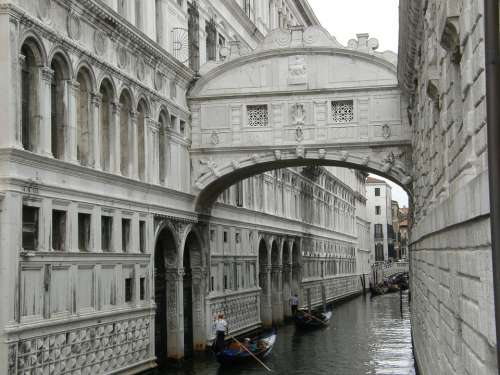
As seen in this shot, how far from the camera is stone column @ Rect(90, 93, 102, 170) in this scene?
1669 cm

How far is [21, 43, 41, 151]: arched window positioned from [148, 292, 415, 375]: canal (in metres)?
7.37

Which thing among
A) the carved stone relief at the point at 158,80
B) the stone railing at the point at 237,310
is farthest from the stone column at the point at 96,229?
the stone railing at the point at 237,310

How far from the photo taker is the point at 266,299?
3206 centimetres

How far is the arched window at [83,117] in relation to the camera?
16.4m

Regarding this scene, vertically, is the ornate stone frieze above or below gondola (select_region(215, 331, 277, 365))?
above

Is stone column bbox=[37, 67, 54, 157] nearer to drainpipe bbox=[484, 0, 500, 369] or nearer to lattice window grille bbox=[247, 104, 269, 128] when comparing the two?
lattice window grille bbox=[247, 104, 269, 128]

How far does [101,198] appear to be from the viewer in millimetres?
16906

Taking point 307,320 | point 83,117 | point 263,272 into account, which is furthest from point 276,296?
point 83,117

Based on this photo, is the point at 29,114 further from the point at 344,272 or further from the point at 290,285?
the point at 344,272

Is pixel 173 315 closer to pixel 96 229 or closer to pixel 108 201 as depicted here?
pixel 108 201

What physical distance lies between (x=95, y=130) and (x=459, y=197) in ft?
37.4

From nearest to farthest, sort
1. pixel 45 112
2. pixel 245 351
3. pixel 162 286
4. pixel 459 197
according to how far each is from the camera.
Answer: pixel 459 197 → pixel 45 112 → pixel 245 351 → pixel 162 286

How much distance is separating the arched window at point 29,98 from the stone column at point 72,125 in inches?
46.6

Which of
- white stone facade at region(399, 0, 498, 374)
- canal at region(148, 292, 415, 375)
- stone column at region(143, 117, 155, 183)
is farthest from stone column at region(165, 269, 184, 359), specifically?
white stone facade at region(399, 0, 498, 374)
